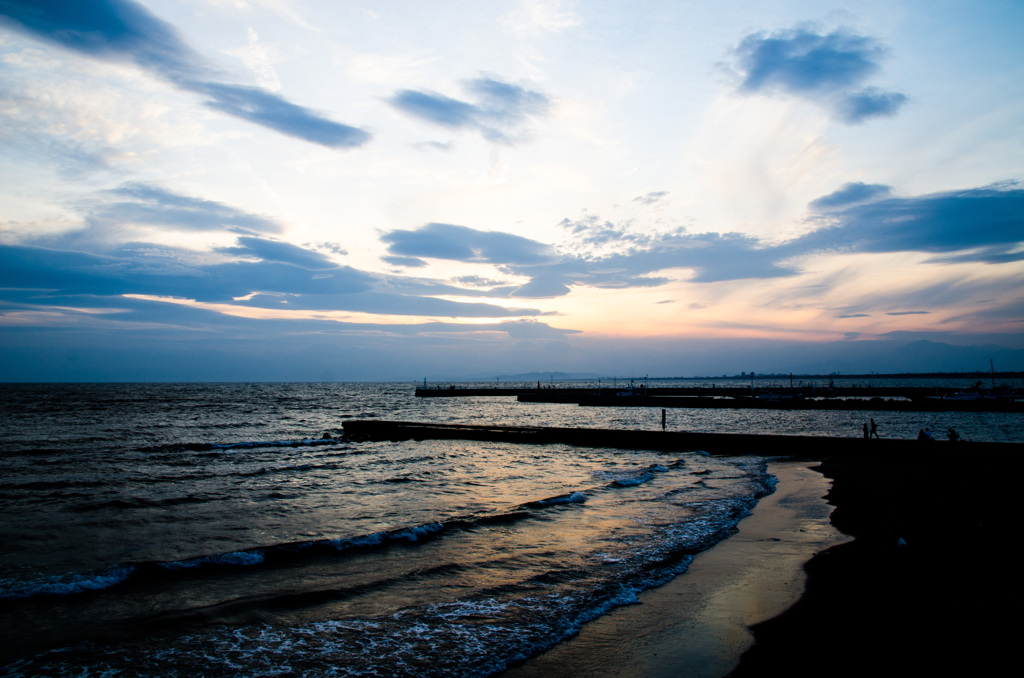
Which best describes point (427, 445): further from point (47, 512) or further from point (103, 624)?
point (103, 624)

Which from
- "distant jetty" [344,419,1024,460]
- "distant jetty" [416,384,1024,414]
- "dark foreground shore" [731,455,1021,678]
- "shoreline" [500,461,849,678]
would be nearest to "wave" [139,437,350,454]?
"distant jetty" [344,419,1024,460]

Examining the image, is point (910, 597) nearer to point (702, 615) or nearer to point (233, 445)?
point (702, 615)

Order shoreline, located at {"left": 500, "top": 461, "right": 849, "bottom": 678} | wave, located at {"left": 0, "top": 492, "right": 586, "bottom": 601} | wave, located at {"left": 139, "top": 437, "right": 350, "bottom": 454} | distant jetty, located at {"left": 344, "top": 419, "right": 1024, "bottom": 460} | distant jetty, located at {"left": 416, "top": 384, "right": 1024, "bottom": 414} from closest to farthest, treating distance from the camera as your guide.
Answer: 1. shoreline, located at {"left": 500, "top": 461, "right": 849, "bottom": 678}
2. wave, located at {"left": 0, "top": 492, "right": 586, "bottom": 601}
3. distant jetty, located at {"left": 344, "top": 419, "right": 1024, "bottom": 460}
4. wave, located at {"left": 139, "top": 437, "right": 350, "bottom": 454}
5. distant jetty, located at {"left": 416, "top": 384, "right": 1024, "bottom": 414}

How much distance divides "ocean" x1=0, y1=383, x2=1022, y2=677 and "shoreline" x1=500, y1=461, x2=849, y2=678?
1.34ft

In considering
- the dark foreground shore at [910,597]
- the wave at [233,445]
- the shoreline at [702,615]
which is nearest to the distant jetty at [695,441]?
the wave at [233,445]

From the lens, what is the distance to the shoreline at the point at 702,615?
6.73 metres

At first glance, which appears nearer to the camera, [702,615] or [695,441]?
[702,615]

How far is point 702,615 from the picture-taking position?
8328mm

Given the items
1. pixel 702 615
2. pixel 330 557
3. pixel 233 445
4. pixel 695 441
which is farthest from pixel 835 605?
pixel 233 445

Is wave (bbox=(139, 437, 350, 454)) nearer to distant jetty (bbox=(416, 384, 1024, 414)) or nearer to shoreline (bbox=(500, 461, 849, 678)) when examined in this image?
shoreline (bbox=(500, 461, 849, 678))

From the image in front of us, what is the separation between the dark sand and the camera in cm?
644

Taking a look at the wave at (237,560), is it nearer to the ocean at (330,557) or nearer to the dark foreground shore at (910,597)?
the ocean at (330,557)

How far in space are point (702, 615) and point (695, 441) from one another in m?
24.5

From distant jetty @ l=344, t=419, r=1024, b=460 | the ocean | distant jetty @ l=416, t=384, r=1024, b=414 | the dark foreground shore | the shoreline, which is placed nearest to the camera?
the dark foreground shore
